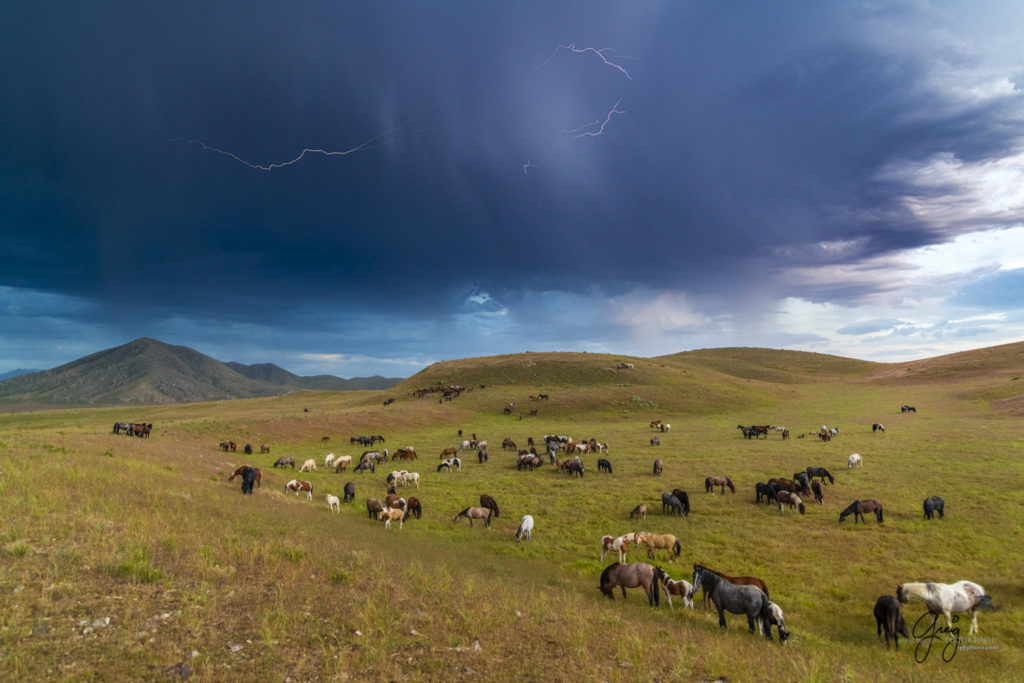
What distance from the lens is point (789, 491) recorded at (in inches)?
762

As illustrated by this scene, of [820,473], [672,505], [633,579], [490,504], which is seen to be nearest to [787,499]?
[672,505]

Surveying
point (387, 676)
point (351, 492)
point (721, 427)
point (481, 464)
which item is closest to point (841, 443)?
point (721, 427)

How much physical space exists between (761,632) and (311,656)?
9.57 metres

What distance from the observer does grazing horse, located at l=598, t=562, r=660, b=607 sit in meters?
11.0

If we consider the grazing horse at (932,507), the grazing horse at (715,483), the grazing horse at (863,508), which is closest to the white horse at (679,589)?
the grazing horse at (863,508)

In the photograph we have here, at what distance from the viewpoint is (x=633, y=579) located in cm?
1108

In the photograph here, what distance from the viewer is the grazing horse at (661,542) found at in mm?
14000

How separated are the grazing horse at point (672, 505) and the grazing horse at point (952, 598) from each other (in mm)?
8322

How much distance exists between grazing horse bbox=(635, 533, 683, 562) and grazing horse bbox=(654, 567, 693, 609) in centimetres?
273

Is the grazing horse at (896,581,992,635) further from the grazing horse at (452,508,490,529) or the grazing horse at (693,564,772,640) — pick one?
the grazing horse at (452,508,490,529)

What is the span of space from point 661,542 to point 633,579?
3.55 metres

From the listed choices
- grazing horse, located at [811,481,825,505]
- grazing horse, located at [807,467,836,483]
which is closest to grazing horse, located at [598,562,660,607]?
grazing horse, located at [811,481,825,505]

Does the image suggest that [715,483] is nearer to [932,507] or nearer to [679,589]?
[932,507]

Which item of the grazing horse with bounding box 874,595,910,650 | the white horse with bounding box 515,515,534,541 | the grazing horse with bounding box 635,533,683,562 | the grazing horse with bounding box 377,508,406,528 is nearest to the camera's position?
the grazing horse with bounding box 874,595,910,650
